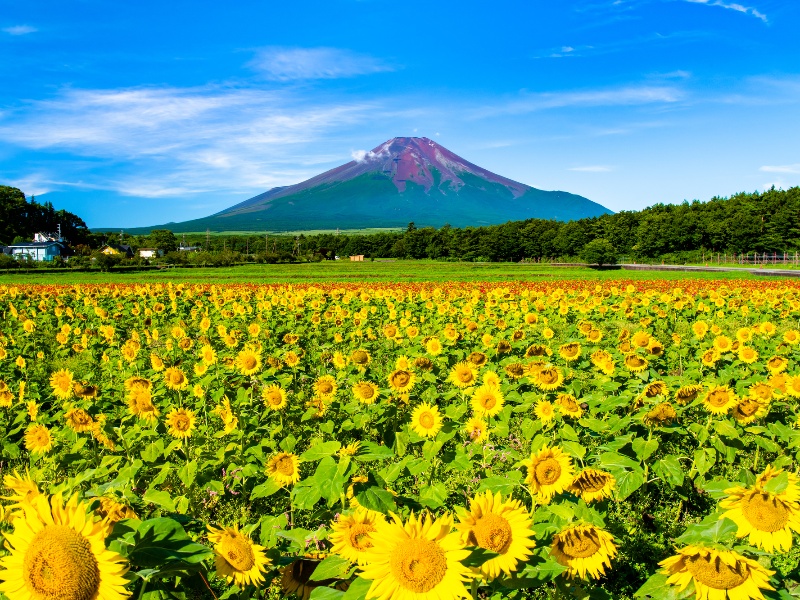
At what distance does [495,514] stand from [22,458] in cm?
595

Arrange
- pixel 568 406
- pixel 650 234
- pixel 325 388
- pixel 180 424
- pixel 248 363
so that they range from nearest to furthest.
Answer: pixel 568 406 → pixel 180 424 → pixel 325 388 → pixel 248 363 → pixel 650 234

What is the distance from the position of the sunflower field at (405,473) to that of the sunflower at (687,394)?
25mm

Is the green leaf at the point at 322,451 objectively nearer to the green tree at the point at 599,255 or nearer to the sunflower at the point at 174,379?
the sunflower at the point at 174,379

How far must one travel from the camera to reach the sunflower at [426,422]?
11.9 ft

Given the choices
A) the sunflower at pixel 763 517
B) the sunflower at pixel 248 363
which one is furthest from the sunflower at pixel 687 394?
the sunflower at pixel 248 363

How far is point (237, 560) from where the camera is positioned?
177 centimetres

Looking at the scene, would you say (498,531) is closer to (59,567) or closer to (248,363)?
(59,567)

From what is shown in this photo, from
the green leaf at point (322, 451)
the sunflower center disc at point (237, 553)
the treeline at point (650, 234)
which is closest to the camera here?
the sunflower center disc at point (237, 553)

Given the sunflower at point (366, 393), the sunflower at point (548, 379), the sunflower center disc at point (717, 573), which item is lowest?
the sunflower at point (366, 393)

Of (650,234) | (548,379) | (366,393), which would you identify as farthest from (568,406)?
(650,234)

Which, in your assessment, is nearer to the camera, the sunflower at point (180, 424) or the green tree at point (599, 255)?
the sunflower at point (180, 424)

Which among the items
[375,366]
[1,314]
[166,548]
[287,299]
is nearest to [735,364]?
[375,366]

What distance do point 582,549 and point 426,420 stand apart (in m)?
1.80

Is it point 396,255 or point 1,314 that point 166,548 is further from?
point 396,255
